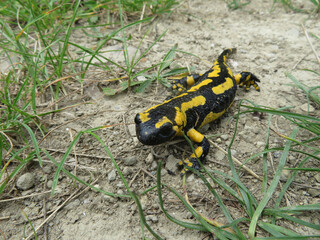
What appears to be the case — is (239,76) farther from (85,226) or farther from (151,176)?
(85,226)

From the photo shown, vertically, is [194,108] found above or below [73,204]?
above

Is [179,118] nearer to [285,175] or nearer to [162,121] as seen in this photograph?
[162,121]

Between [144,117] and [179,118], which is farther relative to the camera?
[179,118]

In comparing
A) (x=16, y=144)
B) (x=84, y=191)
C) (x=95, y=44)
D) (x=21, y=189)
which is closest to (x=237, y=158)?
(x=84, y=191)

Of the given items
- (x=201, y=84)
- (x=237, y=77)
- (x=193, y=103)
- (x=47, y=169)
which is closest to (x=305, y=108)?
(x=237, y=77)

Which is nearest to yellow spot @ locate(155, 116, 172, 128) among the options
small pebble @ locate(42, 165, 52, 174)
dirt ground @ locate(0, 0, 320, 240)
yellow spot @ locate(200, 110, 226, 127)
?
dirt ground @ locate(0, 0, 320, 240)

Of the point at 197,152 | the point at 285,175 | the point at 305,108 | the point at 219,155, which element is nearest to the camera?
the point at 285,175

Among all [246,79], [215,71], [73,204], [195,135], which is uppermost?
[215,71]

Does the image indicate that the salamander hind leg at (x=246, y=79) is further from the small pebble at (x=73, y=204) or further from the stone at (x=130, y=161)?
the small pebble at (x=73, y=204)
